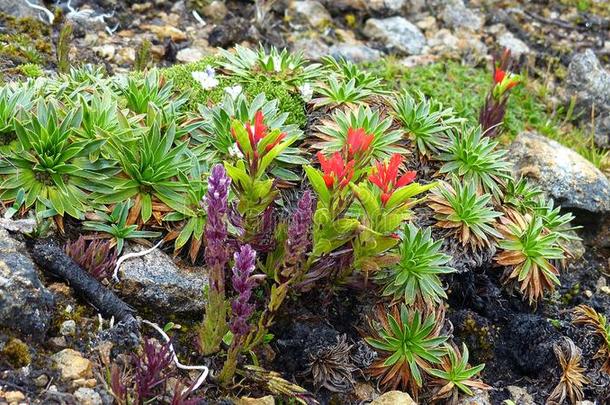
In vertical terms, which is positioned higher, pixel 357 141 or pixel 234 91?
pixel 357 141

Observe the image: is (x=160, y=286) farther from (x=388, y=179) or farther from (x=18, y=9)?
(x=18, y=9)

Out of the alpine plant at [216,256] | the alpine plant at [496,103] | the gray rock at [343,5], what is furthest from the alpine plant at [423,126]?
the gray rock at [343,5]

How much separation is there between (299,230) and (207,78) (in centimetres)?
207

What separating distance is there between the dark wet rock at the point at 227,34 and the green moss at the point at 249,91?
2126 mm

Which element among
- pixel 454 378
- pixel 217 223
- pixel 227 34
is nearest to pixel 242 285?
pixel 217 223

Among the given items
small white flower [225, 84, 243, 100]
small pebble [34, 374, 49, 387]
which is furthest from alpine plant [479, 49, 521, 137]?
small pebble [34, 374, 49, 387]

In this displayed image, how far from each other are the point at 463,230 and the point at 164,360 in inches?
87.5

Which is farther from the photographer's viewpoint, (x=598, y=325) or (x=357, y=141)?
(x=598, y=325)

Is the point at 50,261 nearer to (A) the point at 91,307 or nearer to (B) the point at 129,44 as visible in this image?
(A) the point at 91,307

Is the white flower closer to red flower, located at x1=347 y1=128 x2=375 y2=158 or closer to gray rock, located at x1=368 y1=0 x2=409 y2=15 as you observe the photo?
red flower, located at x1=347 y1=128 x2=375 y2=158

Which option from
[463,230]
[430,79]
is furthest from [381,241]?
[430,79]

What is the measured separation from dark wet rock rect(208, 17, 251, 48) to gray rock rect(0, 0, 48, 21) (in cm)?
174

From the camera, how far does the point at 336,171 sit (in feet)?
11.1

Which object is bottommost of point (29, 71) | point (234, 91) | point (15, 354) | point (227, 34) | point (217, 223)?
point (227, 34)
